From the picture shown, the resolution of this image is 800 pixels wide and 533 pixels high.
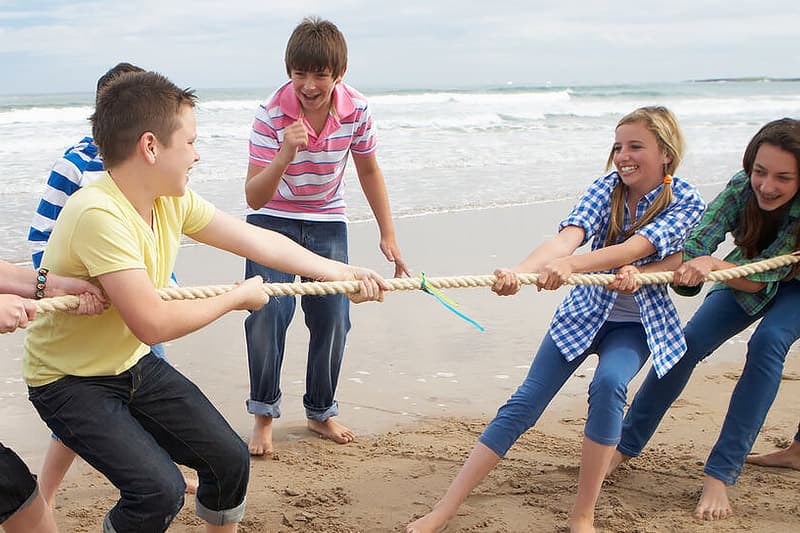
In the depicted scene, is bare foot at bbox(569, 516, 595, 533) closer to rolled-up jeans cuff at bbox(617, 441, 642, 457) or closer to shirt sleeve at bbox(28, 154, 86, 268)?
rolled-up jeans cuff at bbox(617, 441, 642, 457)

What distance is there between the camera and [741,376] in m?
3.36

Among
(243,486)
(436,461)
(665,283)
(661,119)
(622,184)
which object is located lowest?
(436,461)

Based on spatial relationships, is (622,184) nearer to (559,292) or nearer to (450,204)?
(559,292)

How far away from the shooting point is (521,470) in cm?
363

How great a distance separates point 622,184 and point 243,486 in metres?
1.73

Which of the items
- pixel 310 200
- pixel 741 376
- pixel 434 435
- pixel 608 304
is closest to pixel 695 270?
pixel 608 304

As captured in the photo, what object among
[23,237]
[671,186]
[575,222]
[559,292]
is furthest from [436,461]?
[23,237]

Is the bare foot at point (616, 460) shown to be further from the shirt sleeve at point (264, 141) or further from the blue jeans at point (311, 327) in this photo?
the shirt sleeve at point (264, 141)

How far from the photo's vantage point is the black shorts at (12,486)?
7.63ft

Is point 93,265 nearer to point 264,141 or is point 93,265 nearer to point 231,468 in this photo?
point 231,468

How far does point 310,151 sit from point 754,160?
1776 millimetres

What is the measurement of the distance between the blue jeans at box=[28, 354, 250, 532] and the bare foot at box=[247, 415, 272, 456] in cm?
117

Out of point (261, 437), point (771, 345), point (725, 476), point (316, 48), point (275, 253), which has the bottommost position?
point (261, 437)

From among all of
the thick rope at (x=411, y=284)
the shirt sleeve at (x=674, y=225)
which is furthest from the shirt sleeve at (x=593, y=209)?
the thick rope at (x=411, y=284)
